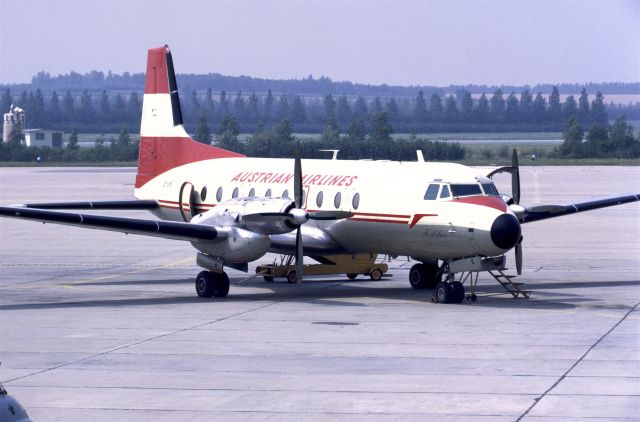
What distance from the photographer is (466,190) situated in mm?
23844

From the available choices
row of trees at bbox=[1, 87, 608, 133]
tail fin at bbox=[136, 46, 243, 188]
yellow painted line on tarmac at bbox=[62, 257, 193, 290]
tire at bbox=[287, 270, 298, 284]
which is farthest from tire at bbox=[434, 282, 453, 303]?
row of trees at bbox=[1, 87, 608, 133]

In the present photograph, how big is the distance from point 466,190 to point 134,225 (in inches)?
274

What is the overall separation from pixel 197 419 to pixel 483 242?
35.5 feet

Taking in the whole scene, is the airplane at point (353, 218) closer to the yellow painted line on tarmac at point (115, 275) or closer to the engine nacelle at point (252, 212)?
the engine nacelle at point (252, 212)

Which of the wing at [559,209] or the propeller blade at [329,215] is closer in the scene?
the propeller blade at [329,215]

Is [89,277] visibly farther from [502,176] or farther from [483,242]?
[502,176]

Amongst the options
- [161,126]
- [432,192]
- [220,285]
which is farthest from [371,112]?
[432,192]

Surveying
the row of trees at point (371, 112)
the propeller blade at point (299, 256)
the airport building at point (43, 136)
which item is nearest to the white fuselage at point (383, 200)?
the propeller blade at point (299, 256)

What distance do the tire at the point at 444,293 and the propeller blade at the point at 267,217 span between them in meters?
3.44

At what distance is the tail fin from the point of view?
31.1 meters

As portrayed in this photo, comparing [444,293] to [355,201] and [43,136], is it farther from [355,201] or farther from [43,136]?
[43,136]

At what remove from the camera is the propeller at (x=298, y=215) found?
23781 millimetres

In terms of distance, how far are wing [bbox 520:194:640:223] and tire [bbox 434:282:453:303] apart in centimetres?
304

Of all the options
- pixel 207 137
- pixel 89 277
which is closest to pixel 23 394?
pixel 89 277
